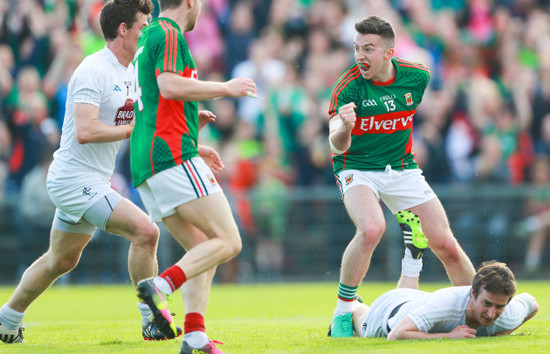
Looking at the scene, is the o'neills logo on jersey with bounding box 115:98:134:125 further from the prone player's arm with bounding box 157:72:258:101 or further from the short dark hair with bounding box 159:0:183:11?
the prone player's arm with bounding box 157:72:258:101

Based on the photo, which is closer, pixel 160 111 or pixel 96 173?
pixel 160 111

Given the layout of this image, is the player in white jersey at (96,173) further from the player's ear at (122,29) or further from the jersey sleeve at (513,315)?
the jersey sleeve at (513,315)

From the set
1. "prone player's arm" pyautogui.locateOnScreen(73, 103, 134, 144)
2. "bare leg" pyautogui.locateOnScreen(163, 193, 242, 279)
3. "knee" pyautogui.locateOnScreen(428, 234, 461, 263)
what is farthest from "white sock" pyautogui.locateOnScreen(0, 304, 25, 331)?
"knee" pyautogui.locateOnScreen(428, 234, 461, 263)

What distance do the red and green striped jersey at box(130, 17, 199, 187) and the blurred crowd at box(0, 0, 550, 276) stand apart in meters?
9.44

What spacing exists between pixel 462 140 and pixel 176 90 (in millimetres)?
10577

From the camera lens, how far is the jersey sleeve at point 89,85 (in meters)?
7.95

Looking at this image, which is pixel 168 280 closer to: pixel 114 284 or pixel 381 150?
pixel 381 150

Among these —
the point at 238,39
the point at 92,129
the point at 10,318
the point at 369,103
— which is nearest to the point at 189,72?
the point at 92,129

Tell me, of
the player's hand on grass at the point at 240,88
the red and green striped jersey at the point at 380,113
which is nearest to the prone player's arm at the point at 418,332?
the red and green striped jersey at the point at 380,113

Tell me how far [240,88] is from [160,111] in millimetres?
645

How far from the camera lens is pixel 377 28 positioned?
8.27 m

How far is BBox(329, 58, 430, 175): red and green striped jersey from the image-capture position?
330 inches

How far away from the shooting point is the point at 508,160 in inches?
637

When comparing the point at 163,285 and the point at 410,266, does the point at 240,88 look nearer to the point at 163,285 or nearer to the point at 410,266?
the point at 163,285
